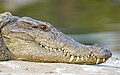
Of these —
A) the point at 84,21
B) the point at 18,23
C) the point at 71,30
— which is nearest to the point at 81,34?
the point at 71,30

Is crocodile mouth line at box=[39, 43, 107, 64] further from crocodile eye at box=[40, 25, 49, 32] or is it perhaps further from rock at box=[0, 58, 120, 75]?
crocodile eye at box=[40, 25, 49, 32]

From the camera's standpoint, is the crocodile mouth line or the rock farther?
the crocodile mouth line

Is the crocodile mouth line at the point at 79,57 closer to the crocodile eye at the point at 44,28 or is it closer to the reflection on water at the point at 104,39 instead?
the crocodile eye at the point at 44,28

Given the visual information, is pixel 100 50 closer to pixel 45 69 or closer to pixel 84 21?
pixel 45 69

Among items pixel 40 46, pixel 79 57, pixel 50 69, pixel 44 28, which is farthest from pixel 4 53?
pixel 79 57

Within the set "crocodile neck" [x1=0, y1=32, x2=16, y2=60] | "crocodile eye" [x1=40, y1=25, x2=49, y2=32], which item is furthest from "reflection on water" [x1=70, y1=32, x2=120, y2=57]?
"crocodile neck" [x1=0, y1=32, x2=16, y2=60]
